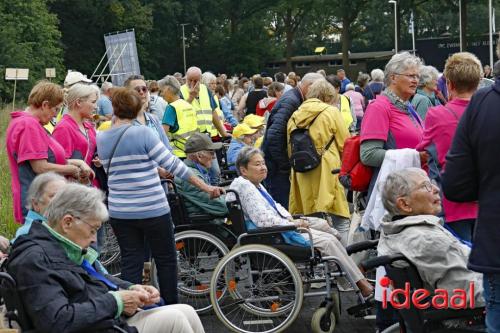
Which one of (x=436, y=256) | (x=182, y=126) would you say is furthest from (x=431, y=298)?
(x=182, y=126)

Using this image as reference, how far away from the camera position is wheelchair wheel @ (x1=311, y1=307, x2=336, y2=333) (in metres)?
6.65

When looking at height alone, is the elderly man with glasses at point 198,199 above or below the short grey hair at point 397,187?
below

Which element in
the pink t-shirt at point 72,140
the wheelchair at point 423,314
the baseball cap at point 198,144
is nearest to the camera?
the wheelchair at point 423,314

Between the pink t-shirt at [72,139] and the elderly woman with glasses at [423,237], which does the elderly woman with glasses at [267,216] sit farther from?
the elderly woman with glasses at [423,237]

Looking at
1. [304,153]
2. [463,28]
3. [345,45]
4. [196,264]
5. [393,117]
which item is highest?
[463,28]

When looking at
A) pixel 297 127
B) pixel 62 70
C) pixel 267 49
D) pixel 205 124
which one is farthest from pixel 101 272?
pixel 267 49

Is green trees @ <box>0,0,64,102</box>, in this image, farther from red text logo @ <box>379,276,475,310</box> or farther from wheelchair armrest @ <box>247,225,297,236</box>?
red text logo @ <box>379,276,475,310</box>

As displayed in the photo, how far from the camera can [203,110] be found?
11.6 meters

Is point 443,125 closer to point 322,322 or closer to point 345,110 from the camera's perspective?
point 322,322

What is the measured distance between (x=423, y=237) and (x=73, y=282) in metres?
1.72

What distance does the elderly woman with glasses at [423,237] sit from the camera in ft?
15.2

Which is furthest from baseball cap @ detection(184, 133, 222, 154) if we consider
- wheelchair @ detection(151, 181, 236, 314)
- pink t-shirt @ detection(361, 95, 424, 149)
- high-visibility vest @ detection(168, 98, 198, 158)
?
high-visibility vest @ detection(168, 98, 198, 158)

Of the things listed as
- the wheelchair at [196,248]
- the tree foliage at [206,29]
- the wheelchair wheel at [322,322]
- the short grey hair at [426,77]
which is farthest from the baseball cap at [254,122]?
the tree foliage at [206,29]

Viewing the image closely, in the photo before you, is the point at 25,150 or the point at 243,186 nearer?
the point at 25,150
